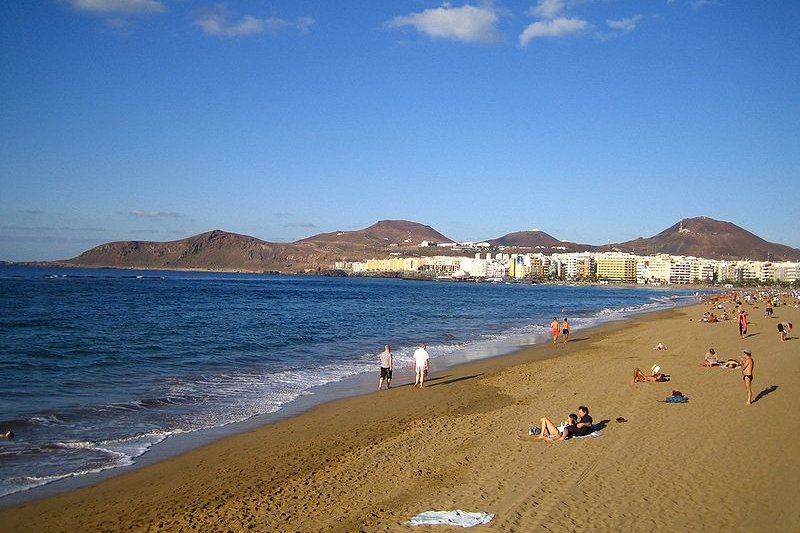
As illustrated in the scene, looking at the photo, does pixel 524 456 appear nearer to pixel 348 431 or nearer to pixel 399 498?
pixel 399 498

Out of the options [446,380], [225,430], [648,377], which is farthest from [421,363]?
[225,430]

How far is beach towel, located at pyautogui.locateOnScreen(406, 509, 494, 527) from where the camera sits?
642 centimetres

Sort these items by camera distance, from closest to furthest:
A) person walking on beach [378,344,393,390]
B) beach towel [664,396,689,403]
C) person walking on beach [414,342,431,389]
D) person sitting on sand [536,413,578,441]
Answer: person sitting on sand [536,413,578,441]
beach towel [664,396,689,403]
person walking on beach [378,344,393,390]
person walking on beach [414,342,431,389]

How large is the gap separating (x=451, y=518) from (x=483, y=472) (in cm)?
183

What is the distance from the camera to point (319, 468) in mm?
8836

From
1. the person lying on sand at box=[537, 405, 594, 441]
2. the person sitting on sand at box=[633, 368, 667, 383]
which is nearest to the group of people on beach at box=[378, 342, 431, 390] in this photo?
the person sitting on sand at box=[633, 368, 667, 383]

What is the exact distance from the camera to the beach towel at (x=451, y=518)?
253 inches

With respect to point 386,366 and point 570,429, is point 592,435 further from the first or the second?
point 386,366

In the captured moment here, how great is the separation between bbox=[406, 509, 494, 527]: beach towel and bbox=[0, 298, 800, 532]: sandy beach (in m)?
0.13

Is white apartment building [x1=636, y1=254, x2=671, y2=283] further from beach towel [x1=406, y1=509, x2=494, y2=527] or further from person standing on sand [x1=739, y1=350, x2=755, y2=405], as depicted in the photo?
beach towel [x1=406, y1=509, x2=494, y2=527]

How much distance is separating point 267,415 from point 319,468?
4302 millimetres

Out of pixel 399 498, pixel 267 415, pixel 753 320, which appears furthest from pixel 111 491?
pixel 753 320

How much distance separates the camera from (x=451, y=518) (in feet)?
21.5

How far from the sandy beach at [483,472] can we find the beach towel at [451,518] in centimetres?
13
